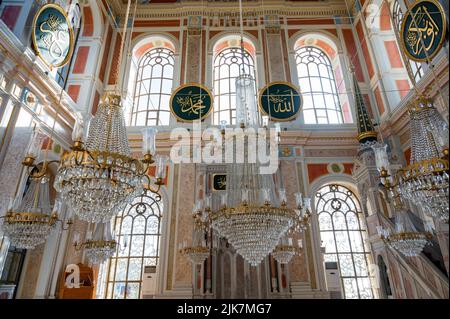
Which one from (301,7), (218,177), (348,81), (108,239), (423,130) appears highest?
(301,7)

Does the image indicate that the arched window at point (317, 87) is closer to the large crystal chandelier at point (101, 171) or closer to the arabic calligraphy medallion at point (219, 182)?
the arabic calligraphy medallion at point (219, 182)

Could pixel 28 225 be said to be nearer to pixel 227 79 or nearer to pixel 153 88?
pixel 153 88

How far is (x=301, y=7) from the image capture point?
9078 millimetres

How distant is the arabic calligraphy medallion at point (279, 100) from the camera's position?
7.05 meters

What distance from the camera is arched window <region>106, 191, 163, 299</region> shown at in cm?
651

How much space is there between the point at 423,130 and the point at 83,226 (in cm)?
648

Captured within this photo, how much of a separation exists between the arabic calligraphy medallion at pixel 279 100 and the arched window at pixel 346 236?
209 centimetres

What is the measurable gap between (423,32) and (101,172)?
5.97m

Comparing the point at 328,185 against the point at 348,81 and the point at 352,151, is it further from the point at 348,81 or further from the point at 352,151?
the point at 348,81

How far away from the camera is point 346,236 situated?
6.94 metres

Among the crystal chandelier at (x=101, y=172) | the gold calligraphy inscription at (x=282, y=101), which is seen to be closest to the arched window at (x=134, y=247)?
the gold calligraphy inscription at (x=282, y=101)

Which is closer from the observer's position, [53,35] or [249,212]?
[249,212]

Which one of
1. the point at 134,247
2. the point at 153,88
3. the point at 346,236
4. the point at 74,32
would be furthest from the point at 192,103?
the point at 346,236
